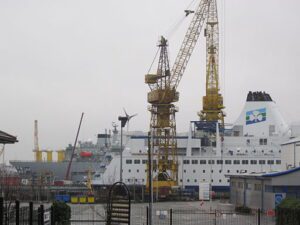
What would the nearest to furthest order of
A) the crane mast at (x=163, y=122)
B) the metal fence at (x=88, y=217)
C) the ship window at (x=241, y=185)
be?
1. the metal fence at (x=88, y=217)
2. the ship window at (x=241, y=185)
3. the crane mast at (x=163, y=122)

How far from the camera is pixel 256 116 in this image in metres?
87.2

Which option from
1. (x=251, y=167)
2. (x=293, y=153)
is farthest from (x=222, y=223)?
(x=251, y=167)

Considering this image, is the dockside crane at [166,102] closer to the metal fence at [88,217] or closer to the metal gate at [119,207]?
the metal fence at [88,217]

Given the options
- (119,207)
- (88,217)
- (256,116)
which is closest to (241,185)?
(88,217)

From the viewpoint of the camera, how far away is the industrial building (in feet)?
127

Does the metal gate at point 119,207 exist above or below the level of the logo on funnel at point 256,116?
below

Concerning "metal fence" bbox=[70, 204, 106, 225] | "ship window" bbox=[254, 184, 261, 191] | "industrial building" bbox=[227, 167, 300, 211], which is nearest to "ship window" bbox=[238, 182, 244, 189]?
"industrial building" bbox=[227, 167, 300, 211]

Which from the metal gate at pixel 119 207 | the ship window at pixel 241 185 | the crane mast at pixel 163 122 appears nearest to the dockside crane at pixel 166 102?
the crane mast at pixel 163 122

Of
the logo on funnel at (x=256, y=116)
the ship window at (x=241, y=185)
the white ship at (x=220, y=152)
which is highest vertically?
the logo on funnel at (x=256, y=116)

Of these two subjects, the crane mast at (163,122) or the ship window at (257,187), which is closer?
the ship window at (257,187)

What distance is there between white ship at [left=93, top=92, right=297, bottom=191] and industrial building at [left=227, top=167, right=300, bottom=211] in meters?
29.1

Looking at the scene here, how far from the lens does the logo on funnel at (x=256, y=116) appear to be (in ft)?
283

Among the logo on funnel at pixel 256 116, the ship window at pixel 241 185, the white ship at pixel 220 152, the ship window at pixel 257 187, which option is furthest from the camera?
the logo on funnel at pixel 256 116

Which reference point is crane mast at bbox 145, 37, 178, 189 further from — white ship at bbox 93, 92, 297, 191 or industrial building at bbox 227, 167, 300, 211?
industrial building at bbox 227, 167, 300, 211
